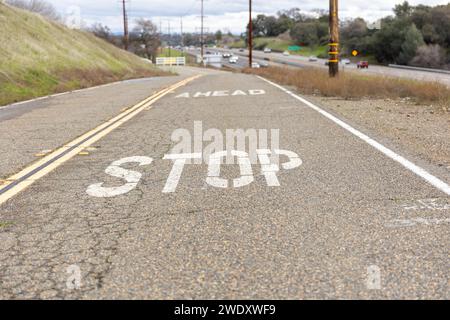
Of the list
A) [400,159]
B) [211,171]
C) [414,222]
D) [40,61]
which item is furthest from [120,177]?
[40,61]

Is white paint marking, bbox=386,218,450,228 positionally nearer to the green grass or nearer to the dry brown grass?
the dry brown grass

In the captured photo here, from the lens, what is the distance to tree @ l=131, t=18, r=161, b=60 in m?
129

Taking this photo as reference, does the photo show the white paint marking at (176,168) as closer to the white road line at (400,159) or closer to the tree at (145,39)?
the white road line at (400,159)

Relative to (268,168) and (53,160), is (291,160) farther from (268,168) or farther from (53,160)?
(53,160)

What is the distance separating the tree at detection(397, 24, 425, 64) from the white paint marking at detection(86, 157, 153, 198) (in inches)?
2826

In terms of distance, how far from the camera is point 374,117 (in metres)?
11.3

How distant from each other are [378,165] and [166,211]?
9.75 feet

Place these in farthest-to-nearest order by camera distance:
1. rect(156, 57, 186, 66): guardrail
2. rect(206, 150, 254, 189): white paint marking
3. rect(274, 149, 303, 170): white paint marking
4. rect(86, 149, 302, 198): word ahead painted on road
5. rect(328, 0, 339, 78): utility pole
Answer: rect(156, 57, 186, 66): guardrail → rect(328, 0, 339, 78): utility pole → rect(274, 149, 303, 170): white paint marking → rect(206, 150, 254, 189): white paint marking → rect(86, 149, 302, 198): word ahead painted on road

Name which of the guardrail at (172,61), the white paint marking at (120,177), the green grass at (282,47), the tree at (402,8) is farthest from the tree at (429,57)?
the white paint marking at (120,177)

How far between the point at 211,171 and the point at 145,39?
127102 mm

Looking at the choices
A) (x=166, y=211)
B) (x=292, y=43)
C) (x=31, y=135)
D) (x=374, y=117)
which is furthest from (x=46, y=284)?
(x=292, y=43)

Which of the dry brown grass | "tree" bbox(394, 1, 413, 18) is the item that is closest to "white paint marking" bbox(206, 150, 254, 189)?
the dry brown grass

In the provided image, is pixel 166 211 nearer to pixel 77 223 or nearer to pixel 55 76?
pixel 77 223

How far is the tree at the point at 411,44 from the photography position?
7281 centimetres
